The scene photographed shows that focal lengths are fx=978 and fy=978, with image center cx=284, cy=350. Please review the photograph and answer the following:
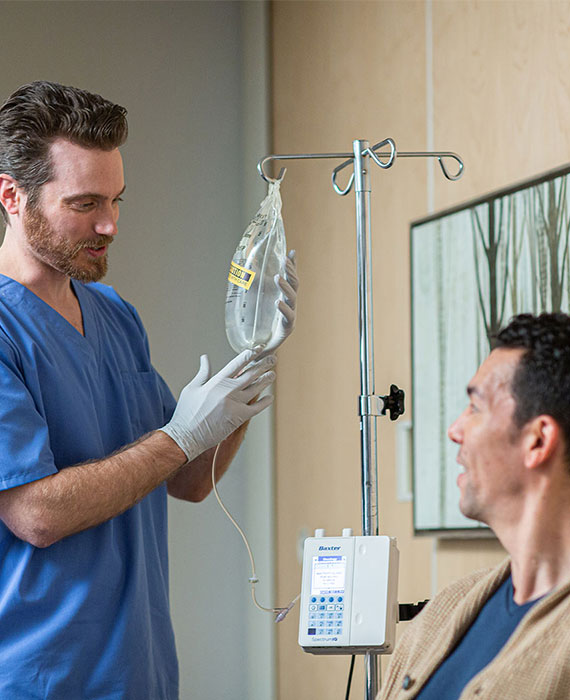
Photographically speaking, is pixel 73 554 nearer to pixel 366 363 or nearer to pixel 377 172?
pixel 366 363

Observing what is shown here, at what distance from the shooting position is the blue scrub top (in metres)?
1.53

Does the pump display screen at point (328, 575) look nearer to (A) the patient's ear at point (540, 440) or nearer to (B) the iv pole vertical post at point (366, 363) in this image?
(B) the iv pole vertical post at point (366, 363)

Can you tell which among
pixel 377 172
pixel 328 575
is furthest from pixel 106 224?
pixel 377 172

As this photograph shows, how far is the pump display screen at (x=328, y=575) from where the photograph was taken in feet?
4.79

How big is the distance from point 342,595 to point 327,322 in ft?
5.43

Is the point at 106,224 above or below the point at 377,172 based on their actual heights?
below

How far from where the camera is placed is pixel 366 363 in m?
1.58

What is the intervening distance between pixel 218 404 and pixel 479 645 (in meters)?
0.65

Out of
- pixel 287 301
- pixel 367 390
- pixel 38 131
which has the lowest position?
pixel 367 390

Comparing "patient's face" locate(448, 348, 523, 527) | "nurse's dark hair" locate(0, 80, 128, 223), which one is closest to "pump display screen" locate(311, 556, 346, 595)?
"patient's face" locate(448, 348, 523, 527)

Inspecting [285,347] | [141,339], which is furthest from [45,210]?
[285,347]

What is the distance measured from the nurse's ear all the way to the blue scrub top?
134mm

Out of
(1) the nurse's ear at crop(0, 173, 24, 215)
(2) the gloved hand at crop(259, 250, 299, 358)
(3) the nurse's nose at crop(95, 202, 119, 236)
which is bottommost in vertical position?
(2) the gloved hand at crop(259, 250, 299, 358)

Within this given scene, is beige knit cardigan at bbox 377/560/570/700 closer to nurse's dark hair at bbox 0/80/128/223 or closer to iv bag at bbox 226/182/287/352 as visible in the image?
iv bag at bbox 226/182/287/352
